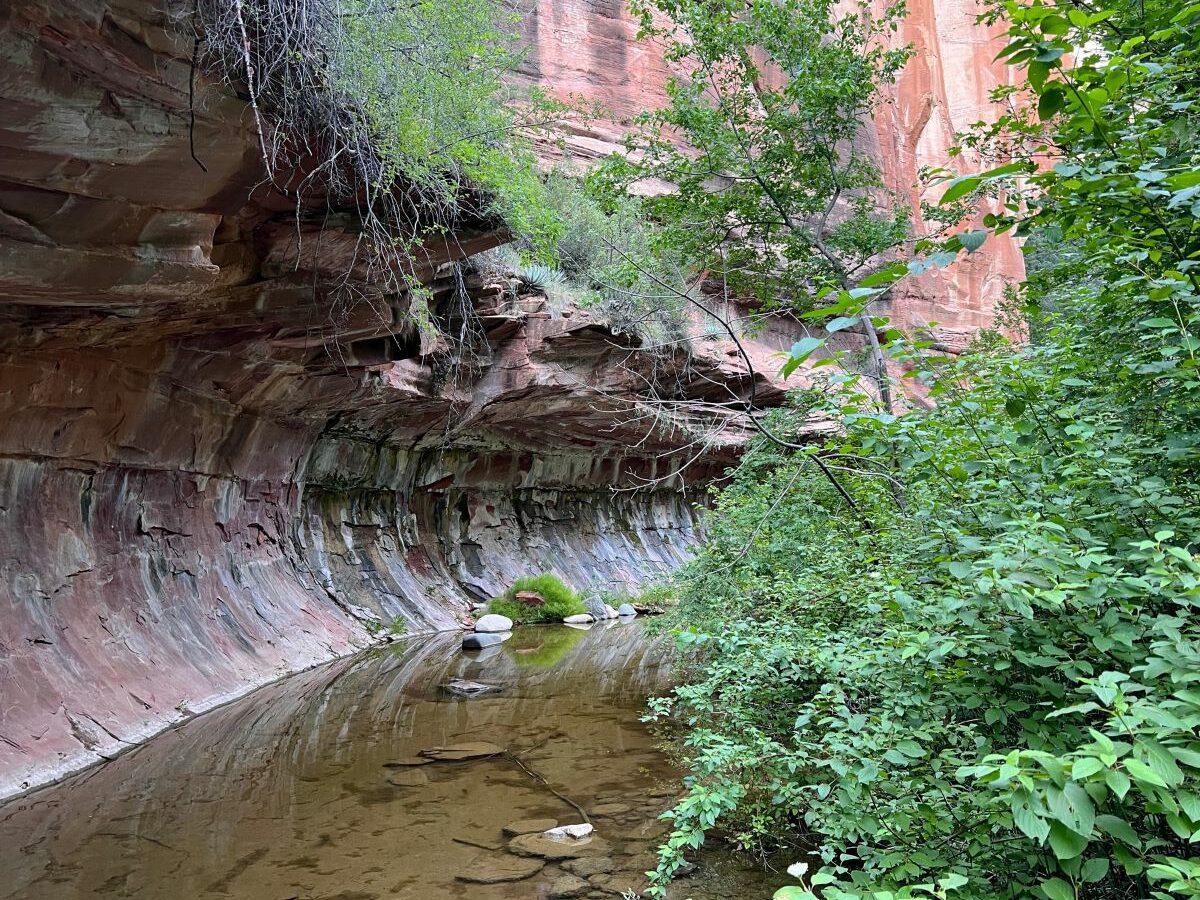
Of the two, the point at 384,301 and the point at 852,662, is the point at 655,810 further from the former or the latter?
the point at 384,301

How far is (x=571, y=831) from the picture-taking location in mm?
5086

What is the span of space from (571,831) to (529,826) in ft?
1.20

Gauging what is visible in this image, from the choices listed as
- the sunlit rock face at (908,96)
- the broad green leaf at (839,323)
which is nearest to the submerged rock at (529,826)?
the broad green leaf at (839,323)

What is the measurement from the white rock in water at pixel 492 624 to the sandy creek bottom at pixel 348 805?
541 centimetres

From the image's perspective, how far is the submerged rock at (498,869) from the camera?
4.55 m

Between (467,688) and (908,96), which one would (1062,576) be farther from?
(908,96)

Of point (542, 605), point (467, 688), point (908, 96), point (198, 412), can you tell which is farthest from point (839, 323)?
point (908, 96)

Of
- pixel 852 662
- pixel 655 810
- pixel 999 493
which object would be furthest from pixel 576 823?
pixel 999 493

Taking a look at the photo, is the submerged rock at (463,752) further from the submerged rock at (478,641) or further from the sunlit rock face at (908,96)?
the sunlit rock face at (908,96)

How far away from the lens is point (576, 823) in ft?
17.5

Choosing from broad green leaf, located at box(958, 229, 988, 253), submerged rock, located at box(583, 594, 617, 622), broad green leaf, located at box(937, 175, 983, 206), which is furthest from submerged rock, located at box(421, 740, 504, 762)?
submerged rock, located at box(583, 594, 617, 622)

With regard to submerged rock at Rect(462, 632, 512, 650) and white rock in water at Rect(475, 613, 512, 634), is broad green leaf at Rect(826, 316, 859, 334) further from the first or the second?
white rock in water at Rect(475, 613, 512, 634)

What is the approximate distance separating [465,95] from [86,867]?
6.31 meters

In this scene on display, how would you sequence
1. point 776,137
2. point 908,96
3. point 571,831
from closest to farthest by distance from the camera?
1. point 571,831
2. point 776,137
3. point 908,96
